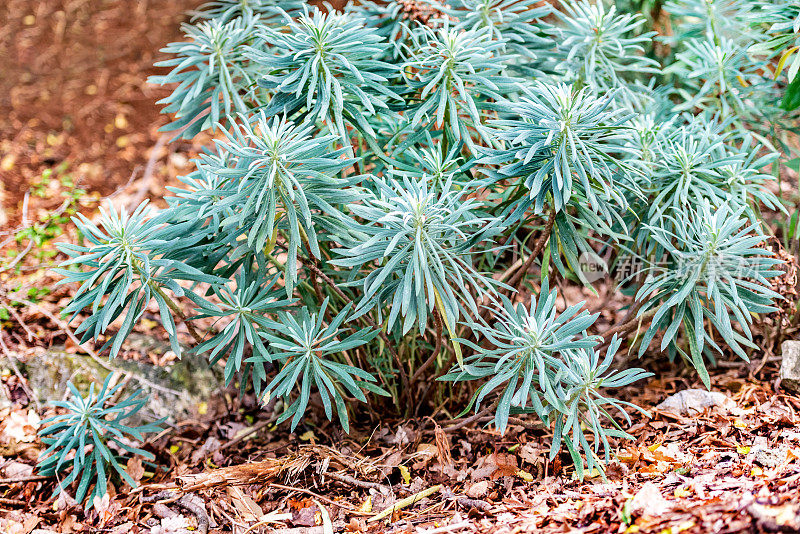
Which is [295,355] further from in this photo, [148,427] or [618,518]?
[618,518]

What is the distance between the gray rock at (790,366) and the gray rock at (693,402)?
208 mm

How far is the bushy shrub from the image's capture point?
162cm

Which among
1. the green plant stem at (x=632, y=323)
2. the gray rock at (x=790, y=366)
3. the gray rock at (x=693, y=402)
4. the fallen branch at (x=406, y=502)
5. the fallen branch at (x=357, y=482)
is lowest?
the fallen branch at (x=357, y=482)

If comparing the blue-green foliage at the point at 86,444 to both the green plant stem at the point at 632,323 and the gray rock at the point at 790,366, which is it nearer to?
the green plant stem at the point at 632,323

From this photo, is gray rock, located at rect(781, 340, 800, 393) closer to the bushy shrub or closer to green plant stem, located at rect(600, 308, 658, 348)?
the bushy shrub

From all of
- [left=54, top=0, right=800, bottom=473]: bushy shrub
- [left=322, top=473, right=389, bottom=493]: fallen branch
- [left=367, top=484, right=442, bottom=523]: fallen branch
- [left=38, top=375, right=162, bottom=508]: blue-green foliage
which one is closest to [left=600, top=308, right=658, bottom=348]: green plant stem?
[left=54, top=0, right=800, bottom=473]: bushy shrub

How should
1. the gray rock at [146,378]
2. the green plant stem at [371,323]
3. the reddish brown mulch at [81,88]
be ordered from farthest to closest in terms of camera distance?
the reddish brown mulch at [81,88]
the gray rock at [146,378]
the green plant stem at [371,323]

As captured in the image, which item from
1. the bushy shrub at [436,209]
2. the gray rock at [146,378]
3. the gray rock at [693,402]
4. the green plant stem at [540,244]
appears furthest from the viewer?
the gray rock at [146,378]

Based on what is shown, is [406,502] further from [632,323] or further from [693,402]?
[693,402]

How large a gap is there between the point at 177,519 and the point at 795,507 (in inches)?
63.0

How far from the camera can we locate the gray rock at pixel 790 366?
212 centimetres

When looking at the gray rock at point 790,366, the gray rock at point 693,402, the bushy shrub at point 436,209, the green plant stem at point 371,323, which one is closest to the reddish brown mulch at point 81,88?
the bushy shrub at point 436,209

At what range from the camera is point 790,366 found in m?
2.14

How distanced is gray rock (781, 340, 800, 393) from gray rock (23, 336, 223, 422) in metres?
2.06
